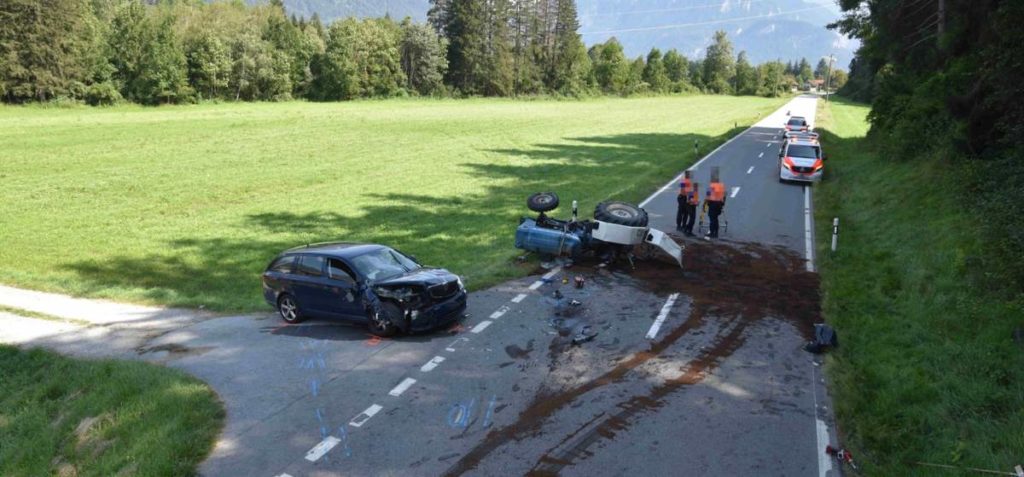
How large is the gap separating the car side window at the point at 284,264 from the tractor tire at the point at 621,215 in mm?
6321

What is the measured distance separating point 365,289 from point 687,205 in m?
9.70

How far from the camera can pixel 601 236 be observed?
14062 millimetres

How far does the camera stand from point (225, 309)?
12.9 metres

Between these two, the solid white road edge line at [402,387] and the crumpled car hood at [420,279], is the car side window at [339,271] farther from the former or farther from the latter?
the solid white road edge line at [402,387]

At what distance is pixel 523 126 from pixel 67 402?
46696 millimetres

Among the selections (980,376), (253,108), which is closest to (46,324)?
(980,376)

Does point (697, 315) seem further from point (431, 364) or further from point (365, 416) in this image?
point (365, 416)

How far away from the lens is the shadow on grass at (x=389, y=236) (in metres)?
14.6

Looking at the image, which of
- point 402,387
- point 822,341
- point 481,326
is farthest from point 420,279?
point 822,341

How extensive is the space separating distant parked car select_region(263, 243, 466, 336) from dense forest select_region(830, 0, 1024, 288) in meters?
8.45

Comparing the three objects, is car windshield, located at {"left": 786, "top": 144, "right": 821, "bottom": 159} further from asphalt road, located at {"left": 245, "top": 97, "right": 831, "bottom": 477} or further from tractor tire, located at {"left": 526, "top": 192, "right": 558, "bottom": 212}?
asphalt road, located at {"left": 245, "top": 97, "right": 831, "bottom": 477}

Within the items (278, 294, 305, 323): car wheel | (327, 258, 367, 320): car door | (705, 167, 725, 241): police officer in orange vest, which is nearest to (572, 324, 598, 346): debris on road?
(327, 258, 367, 320): car door

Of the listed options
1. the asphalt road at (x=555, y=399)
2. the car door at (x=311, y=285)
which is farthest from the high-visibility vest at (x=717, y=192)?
the car door at (x=311, y=285)

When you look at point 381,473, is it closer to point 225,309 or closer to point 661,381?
point 661,381
